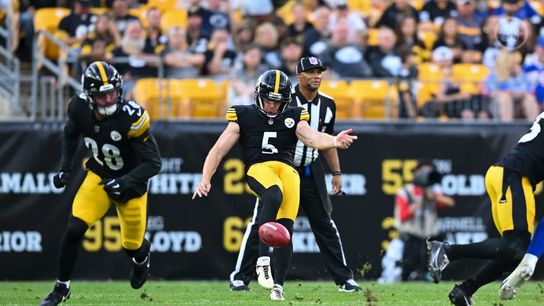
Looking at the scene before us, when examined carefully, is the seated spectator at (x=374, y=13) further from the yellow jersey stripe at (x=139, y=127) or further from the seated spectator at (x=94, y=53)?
the yellow jersey stripe at (x=139, y=127)

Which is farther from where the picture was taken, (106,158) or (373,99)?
(373,99)

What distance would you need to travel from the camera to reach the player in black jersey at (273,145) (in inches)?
387

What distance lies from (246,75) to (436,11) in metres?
4.06

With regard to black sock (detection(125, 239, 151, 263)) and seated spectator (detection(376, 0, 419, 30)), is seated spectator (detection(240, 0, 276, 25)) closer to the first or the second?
seated spectator (detection(376, 0, 419, 30))

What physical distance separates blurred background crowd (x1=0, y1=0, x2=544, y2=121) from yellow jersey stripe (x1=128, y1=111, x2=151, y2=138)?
15.4 feet

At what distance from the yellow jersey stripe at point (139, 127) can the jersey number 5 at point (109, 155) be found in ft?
0.66

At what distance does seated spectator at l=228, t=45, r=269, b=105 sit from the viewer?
47.5 ft

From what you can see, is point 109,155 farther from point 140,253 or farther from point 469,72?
point 469,72

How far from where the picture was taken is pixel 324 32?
1656 cm

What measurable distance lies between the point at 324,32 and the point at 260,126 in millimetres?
6629

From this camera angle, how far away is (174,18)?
17.3m

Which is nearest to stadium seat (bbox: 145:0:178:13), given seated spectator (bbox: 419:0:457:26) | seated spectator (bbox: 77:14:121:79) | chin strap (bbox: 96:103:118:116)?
seated spectator (bbox: 77:14:121:79)

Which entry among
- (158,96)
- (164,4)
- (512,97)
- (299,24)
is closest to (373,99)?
(512,97)

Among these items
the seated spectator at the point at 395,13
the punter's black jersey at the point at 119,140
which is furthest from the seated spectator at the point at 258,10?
the punter's black jersey at the point at 119,140
